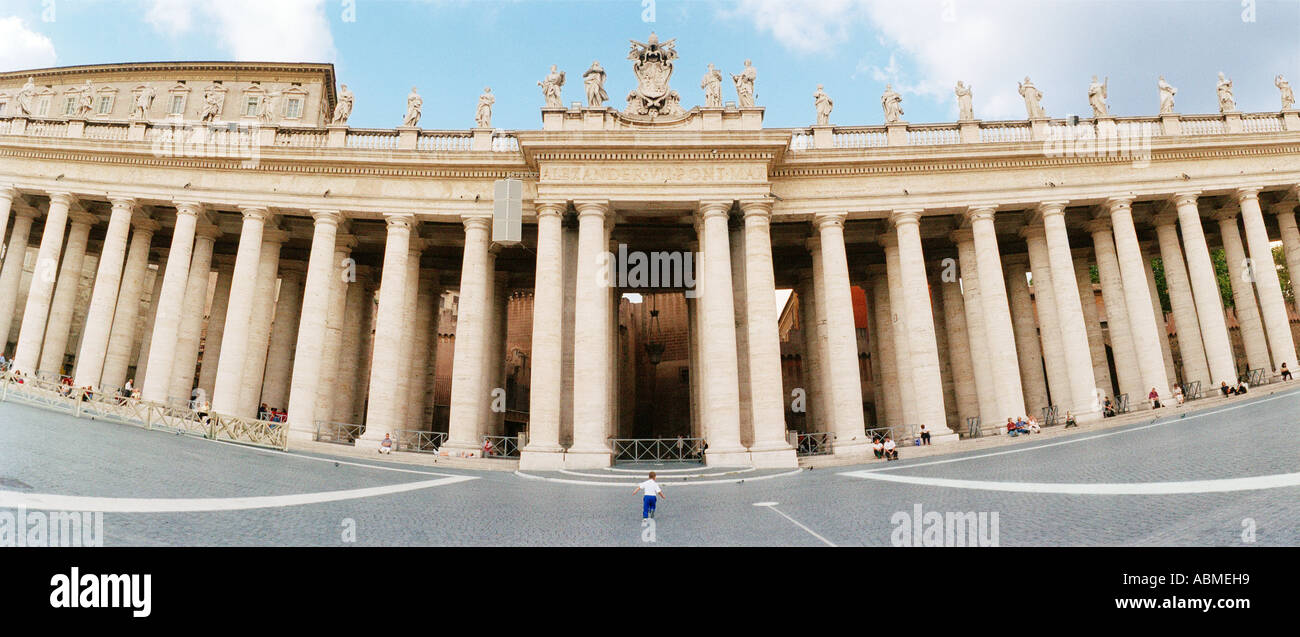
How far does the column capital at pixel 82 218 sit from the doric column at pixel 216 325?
4.74 meters

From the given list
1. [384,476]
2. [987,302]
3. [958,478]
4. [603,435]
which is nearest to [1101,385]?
[987,302]

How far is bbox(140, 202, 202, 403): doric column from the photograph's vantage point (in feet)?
80.1

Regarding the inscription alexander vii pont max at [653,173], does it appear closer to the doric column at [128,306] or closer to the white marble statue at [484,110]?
the white marble statue at [484,110]

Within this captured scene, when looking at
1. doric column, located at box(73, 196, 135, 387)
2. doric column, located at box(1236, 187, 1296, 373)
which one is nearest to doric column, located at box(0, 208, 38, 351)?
doric column, located at box(73, 196, 135, 387)

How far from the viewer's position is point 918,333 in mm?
24547

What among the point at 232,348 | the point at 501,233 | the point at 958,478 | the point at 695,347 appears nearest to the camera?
the point at 958,478

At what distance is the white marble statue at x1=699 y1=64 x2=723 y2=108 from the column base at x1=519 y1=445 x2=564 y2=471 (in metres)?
14.5

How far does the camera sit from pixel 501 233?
21.7m

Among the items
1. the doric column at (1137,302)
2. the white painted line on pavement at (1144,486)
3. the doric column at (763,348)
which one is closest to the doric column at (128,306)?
the doric column at (763,348)

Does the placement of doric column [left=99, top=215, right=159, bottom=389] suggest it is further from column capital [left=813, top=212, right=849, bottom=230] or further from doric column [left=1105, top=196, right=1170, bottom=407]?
doric column [left=1105, top=196, right=1170, bottom=407]

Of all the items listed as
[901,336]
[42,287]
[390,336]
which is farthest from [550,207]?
[42,287]

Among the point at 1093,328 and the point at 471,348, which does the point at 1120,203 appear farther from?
the point at 471,348

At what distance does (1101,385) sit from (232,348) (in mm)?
36738
